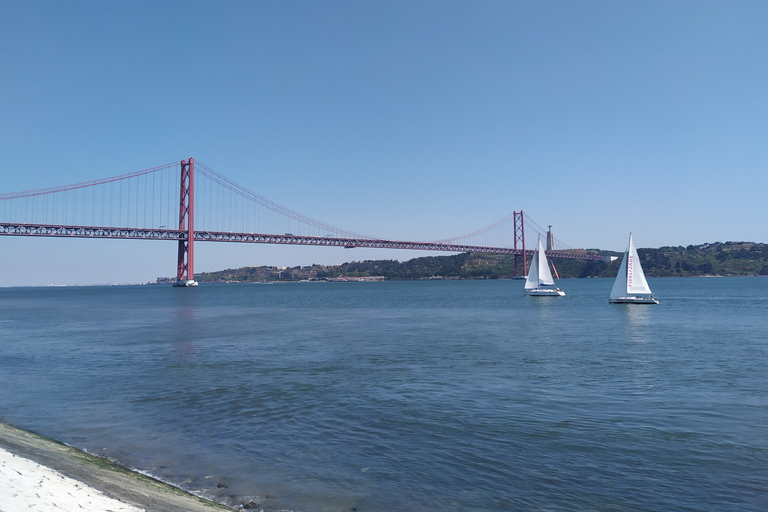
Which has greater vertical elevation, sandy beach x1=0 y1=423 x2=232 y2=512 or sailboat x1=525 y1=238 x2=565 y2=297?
sailboat x1=525 y1=238 x2=565 y2=297

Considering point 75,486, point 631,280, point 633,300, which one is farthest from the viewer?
point 631,280

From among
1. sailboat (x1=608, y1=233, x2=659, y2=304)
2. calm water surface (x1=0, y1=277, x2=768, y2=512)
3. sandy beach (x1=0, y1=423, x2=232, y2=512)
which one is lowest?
calm water surface (x1=0, y1=277, x2=768, y2=512)

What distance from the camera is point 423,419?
9.47 meters

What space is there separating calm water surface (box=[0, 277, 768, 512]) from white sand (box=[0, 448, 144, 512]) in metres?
1.39

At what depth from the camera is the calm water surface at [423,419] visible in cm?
637

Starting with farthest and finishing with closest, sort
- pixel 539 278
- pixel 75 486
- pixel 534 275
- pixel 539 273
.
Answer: pixel 534 275, pixel 539 273, pixel 539 278, pixel 75 486

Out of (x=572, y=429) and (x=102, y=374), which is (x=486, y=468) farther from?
(x=102, y=374)

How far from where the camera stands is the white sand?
4.64 meters

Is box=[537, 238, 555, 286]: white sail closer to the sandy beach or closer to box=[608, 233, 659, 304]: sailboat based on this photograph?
box=[608, 233, 659, 304]: sailboat

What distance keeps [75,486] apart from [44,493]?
0.46 meters

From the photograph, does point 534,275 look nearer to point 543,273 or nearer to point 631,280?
point 543,273

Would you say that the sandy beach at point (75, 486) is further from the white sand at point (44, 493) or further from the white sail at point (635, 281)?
the white sail at point (635, 281)

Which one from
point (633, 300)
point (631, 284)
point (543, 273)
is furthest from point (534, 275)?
point (633, 300)

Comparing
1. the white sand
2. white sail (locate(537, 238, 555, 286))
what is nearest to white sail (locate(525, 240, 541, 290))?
white sail (locate(537, 238, 555, 286))
